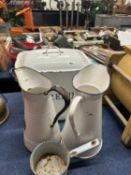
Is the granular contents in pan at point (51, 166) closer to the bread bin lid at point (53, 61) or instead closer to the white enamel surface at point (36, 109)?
the white enamel surface at point (36, 109)

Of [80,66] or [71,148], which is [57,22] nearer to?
[80,66]

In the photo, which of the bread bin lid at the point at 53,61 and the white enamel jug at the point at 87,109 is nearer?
the white enamel jug at the point at 87,109

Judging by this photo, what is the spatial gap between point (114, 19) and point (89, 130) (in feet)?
4.91

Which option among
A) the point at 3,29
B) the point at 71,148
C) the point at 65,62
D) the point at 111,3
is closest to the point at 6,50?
the point at 3,29

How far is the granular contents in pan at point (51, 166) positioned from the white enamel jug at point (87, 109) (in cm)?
5

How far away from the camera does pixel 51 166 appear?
442 millimetres

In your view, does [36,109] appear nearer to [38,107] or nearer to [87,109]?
[38,107]

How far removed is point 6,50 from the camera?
95 centimetres

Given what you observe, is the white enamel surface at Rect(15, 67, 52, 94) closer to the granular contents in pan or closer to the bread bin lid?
the bread bin lid

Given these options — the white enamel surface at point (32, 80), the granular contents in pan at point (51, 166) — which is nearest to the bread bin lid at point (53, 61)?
the white enamel surface at point (32, 80)

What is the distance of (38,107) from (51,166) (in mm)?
139

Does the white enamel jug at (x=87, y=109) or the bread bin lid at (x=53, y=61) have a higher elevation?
the bread bin lid at (x=53, y=61)

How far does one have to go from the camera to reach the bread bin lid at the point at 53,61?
55 cm

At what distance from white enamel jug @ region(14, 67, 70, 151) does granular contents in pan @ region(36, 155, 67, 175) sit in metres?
0.05
